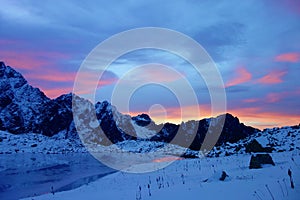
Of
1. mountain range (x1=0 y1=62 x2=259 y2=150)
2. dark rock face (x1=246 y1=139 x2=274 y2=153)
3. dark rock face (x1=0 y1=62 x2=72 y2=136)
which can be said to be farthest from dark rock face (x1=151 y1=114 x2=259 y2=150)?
dark rock face (x1=246 y1=139 x2=274 y2=153)

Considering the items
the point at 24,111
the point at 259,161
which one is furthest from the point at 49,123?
the point at 259,161

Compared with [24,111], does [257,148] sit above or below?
below

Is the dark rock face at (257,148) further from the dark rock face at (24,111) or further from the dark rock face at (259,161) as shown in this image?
the dark rock face at (24,111)

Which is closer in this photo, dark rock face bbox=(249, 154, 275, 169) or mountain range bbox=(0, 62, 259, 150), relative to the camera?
dark rock face bbox=(249, 154, 275, 169)

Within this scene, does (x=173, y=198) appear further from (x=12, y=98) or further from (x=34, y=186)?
(x=12, y=98)

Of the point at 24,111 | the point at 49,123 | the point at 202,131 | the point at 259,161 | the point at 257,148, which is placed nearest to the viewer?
the point at 259,161

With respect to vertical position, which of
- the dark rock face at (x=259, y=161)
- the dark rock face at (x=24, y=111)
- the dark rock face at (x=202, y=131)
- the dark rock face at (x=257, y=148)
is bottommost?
the dark rock face at (x=259, y=161)

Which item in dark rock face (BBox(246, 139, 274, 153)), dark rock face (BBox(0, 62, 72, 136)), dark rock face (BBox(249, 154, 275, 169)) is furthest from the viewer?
dark rock face (BBox(0, 62, 72, 136))

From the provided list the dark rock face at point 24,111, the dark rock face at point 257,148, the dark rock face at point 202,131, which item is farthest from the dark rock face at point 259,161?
the dark rock face at point 24,111

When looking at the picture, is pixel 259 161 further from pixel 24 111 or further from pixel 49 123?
pixel 24 111

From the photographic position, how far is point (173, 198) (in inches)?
405

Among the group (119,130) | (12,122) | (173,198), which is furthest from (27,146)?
(119,130)

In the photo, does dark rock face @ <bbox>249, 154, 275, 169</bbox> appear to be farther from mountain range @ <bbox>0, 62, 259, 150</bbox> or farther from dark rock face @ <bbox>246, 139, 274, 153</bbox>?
mountain range @ <bbox>0, 62, 259, 150</bbox>

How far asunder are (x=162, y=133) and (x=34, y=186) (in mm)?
165454
